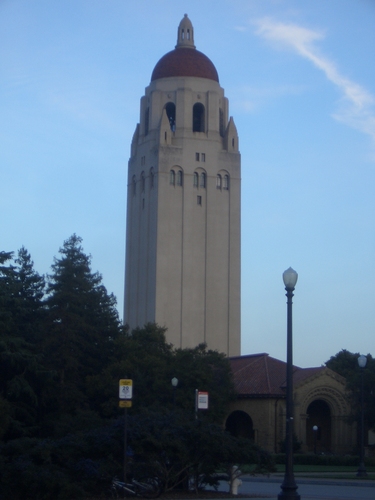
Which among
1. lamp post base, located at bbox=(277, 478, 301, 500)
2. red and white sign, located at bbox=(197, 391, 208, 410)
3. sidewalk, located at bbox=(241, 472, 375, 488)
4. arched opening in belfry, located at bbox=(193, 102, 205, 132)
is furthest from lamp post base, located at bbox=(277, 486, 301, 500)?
arched opening in belfry, located at bbox=(193, 102, 205, 132)

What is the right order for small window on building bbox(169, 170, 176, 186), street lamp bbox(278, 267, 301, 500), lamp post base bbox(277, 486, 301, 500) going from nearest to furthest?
lamp post base bbox(277, 486, 301, 500), street lamp bbox(278, 267, 301, 500), small window on building bbox(169, 170, 176, 186)

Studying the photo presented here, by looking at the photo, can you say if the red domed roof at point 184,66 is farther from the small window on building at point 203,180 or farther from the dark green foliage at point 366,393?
the dark green foliage at point 366,393

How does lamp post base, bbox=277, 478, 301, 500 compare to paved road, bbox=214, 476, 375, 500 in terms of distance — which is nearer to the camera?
lamp post base, bbox=277, 478, 301, 500

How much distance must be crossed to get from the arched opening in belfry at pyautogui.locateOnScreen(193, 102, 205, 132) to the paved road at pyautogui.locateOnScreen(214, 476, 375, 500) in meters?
62.0

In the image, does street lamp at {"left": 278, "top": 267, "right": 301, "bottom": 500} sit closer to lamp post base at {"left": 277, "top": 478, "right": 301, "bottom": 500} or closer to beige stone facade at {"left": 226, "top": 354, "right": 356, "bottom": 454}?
A: lamp post base at {"left": 277, "top": 478, "right": 301, "bottom": 500}

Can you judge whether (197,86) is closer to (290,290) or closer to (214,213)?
(214,213)

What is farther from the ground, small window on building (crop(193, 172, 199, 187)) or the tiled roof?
small window on building (crop(193, 172, 199, 187))

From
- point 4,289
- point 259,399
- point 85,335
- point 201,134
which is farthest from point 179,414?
point 201,134

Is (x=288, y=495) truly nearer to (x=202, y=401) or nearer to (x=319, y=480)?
(x=202, y=401)

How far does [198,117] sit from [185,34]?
11.5 metres

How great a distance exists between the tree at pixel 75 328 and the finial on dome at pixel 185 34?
49.1 metres

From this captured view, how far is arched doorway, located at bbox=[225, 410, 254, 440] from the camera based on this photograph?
6956 centimetres

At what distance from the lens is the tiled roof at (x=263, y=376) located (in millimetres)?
66312

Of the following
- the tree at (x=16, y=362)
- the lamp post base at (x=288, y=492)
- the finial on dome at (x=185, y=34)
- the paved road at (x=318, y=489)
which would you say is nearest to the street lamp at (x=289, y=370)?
the lamp post base at (x=288, y=492)
